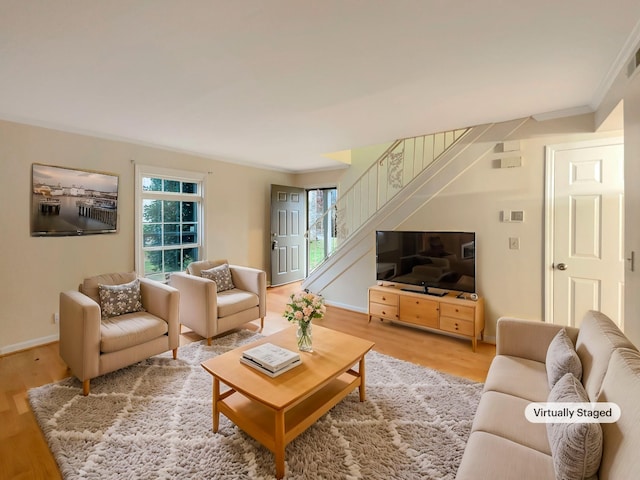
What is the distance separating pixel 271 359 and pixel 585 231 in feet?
10.2

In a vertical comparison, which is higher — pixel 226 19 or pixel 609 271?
pixel 226 19

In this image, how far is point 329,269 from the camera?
4.77 m

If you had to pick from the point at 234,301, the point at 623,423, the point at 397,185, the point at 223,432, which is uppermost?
the point at 397,185

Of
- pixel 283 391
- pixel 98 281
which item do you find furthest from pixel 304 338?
pixel 98 281

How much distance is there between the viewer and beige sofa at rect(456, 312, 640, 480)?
98 cm

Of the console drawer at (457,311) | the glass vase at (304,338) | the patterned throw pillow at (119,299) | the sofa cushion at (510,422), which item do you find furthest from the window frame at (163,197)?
the sofa cushion at (510,422)

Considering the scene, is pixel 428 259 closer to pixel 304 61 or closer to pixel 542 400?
pixel 542 400

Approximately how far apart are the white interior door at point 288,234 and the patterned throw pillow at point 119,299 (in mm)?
2960

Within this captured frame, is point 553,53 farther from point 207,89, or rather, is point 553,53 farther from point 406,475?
point 406,475

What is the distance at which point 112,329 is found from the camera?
8.27 ft

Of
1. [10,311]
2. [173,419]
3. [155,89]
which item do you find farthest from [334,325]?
[10,311]

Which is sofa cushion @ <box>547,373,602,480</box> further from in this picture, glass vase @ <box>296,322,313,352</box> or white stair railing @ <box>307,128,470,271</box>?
white stair railing @ <box>307,128,470,271</box>

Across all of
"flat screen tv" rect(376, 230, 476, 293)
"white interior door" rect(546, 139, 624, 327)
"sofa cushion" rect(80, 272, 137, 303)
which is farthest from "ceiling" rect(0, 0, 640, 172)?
"sofa cushion" rect(80, 272, 137, 303)

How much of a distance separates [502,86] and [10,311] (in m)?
4.95
